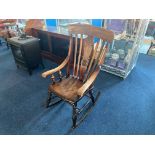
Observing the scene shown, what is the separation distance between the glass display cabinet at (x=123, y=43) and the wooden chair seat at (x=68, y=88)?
1042 mm

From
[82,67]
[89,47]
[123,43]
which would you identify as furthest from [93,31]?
[123,43]

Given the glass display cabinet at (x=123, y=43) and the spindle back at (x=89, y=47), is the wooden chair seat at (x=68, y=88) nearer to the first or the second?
the spindle back at (x=89, y=47)

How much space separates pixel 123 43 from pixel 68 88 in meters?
1.37

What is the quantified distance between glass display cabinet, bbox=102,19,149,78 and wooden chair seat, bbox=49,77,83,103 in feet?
3.42

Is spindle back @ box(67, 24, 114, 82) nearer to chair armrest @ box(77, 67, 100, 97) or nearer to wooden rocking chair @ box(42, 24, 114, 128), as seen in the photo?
wooden rocking chair @ box(42, 24, 114, 128)

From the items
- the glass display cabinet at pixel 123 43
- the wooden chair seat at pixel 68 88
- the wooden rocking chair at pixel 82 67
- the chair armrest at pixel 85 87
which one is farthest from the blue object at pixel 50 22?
the chair armrest at pixel 85 87

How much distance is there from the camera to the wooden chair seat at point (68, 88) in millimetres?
1427

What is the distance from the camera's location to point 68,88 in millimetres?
1553

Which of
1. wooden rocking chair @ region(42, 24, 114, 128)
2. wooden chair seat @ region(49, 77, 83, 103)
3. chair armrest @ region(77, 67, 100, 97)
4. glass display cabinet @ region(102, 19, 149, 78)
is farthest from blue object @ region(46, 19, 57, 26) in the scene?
chair armrest @ region(77, 67, 100, 97)

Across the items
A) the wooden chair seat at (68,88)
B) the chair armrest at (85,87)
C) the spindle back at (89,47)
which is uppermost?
the spindle back at (89,47)

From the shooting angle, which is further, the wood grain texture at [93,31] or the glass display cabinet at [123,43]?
the glass display cabinet at [123,43]

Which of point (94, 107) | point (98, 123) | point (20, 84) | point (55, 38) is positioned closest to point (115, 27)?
point (55, 38)

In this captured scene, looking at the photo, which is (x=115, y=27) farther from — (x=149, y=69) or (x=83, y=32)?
(x=149, y=69)
